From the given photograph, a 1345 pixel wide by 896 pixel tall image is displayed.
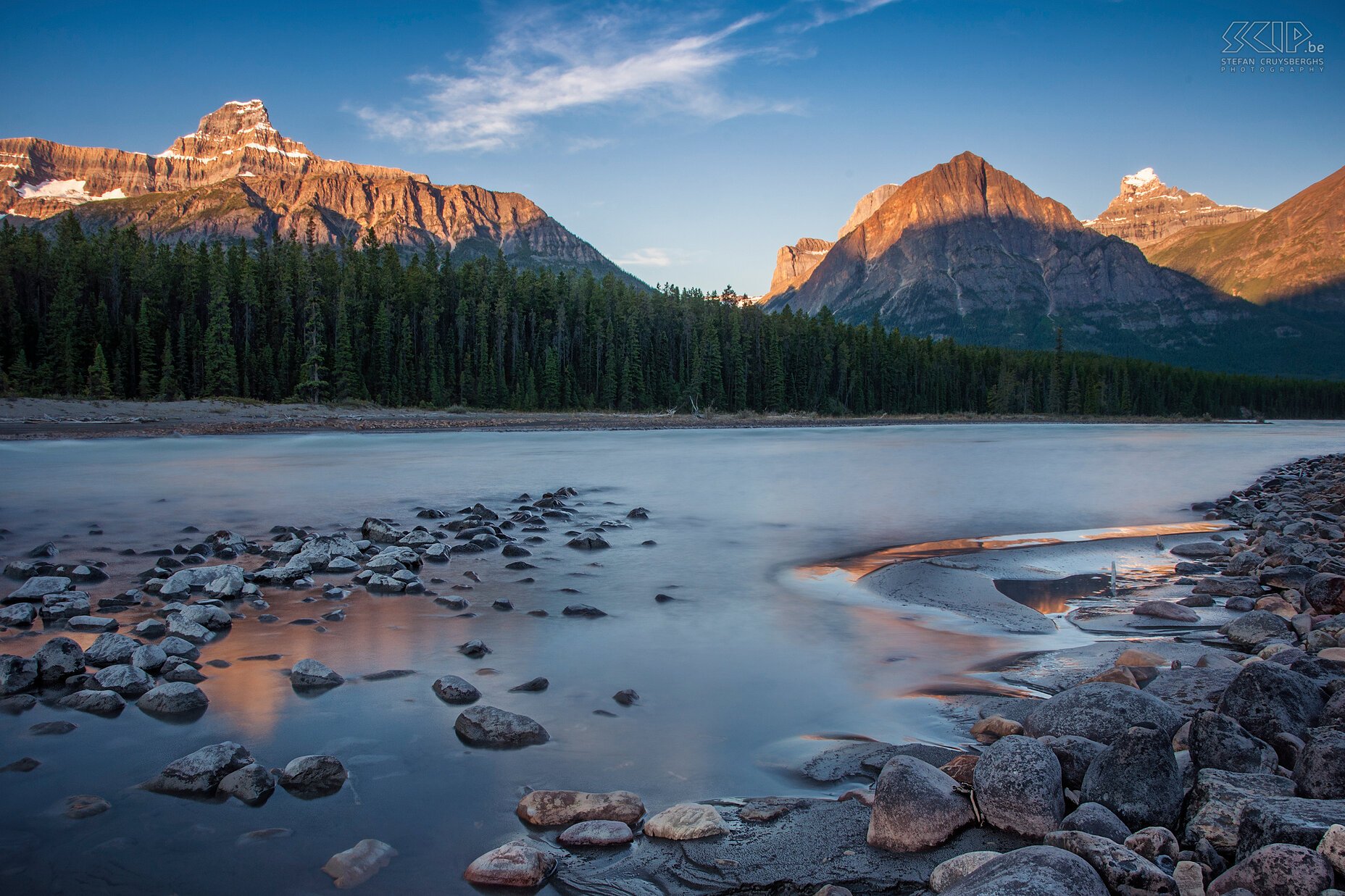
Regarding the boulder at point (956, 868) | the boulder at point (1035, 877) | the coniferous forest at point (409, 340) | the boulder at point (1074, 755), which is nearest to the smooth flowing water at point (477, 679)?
the boulder at point (1074, 755)

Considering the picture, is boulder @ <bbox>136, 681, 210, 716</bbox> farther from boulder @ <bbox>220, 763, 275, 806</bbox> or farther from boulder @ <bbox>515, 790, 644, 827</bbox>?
boulder @ <bbox>515, 790, 644, 827</bbox>

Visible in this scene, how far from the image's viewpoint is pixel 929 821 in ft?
14.3

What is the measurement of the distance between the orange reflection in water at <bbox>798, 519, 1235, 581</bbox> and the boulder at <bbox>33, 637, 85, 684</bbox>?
9.51 meters

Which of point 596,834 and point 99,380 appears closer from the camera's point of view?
point 596,834

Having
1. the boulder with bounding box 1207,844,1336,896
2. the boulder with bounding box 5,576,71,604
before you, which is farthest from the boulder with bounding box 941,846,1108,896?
the boulder with bounding box 5,576,71,604

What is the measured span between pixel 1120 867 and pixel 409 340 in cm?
7796

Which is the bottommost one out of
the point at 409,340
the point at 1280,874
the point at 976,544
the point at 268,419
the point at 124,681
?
the point at 976,544

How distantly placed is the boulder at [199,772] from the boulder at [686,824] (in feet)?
9.01

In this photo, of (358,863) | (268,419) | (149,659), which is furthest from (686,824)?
(268,419)

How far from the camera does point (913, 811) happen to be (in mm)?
4367

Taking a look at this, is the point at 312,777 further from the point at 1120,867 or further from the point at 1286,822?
the point at 1286,822

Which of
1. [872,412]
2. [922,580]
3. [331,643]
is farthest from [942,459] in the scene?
[872,412]

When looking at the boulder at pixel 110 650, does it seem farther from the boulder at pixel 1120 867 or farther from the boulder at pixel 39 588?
the boulder at pixel 1120 867

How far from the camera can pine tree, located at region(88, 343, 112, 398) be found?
A: 5503 cm
